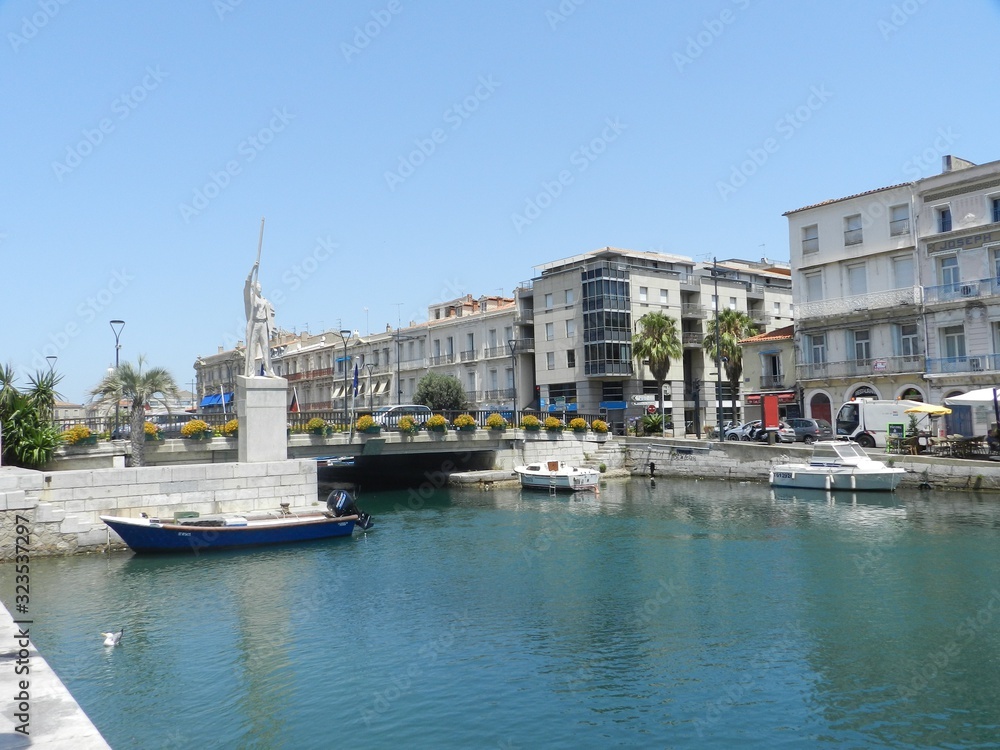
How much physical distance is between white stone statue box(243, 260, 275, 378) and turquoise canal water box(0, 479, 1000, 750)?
22.4 feet

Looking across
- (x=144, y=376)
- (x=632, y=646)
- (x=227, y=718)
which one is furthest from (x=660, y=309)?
(x=227, y=718)

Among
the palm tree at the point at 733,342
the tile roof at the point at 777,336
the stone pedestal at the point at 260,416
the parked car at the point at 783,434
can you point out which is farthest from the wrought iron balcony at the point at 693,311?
the stone pedestal at the point at 260,416

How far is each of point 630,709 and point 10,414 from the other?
2487 cm

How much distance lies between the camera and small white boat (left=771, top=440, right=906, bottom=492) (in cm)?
3619

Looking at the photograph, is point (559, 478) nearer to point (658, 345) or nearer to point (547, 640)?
point (658, 345)

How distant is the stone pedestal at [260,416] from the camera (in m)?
26.6

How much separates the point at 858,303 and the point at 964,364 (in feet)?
24.0

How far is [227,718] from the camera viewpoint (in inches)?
456

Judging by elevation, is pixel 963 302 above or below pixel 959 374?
above

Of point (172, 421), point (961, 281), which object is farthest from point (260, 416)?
point (961, 281)

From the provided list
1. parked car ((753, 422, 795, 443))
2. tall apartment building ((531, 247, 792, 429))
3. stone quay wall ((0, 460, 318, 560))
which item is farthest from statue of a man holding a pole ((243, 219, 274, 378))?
tall apartment building ((531, 247, 792, 429))

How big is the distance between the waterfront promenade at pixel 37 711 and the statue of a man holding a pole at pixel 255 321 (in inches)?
681

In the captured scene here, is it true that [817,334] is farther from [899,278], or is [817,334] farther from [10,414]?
[10,414]

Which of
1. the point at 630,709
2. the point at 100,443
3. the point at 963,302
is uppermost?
the point at 963,302
